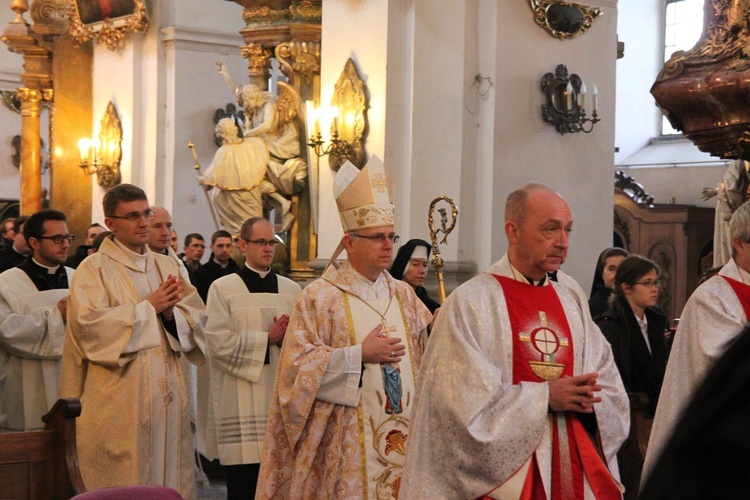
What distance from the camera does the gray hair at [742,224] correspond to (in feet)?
15.2

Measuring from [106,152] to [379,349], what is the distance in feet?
36.6

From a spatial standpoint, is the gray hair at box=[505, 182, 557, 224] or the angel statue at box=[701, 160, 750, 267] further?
the angel statue at box=[701, 160, 750, 267]

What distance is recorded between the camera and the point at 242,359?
261 inches

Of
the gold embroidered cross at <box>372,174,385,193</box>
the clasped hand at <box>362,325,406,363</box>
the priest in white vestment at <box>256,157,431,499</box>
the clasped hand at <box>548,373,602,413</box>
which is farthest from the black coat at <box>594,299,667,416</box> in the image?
the clasped hand at <box>548,373,602,413</box>

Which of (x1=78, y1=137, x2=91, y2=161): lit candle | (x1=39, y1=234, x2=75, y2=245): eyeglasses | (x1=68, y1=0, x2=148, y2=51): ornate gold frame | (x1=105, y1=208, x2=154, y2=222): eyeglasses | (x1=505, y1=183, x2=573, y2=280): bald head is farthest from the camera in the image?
(x1=78, y1=137, x2=91, y2=161): lit candle

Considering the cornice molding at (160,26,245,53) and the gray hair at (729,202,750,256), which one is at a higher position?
the cornice molding at (160,26,245,53)

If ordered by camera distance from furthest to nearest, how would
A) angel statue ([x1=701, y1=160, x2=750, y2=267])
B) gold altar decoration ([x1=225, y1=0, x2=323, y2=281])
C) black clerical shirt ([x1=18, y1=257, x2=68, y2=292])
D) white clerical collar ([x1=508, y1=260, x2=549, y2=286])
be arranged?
gold altar decoration ([x1=225, y1=0, x2=323, y2=281]) → angel statue ([x1=701, y1=160, x2=750, y2=267]) → black clerical shirt ([x1=18, y1=257, x2=68, y2=292]) → white clerical collar ([x1=508, y1=260, x2=549, y2=286])

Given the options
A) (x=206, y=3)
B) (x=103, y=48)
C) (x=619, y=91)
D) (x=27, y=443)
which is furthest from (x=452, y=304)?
(x=619, y=91)

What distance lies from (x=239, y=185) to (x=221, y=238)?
5.11 ft

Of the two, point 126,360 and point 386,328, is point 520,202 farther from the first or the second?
point 126,360

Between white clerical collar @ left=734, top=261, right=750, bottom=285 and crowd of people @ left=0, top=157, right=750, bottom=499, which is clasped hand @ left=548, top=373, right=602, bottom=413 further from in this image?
white clerical collar @ left=734, top=261, right=750, bottom=285

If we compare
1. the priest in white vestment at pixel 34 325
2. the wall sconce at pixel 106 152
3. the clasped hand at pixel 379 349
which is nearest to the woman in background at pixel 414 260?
the clasped hand at pixel 379 349

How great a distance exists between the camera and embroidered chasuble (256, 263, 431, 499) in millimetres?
5020

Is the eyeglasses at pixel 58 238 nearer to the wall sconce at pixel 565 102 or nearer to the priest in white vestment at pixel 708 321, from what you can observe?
the priest in white vestment at pixel 708 321
